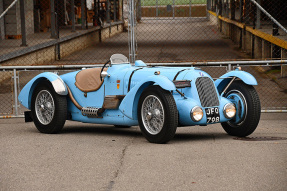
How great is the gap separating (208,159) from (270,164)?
2.13 feet

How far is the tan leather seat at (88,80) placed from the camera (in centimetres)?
848

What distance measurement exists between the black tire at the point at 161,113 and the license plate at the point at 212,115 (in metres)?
0.50

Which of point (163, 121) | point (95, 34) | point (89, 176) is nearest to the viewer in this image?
point (89, 176)

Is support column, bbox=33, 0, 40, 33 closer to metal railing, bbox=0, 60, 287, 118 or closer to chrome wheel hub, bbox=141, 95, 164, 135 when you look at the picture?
metal railing, bbox=0, 60, 287, 118

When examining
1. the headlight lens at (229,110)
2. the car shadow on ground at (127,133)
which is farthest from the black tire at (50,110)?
the headlight lens at (229,110)

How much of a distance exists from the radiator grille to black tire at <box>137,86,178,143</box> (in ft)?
1.65

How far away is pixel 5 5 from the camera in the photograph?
71.7 ft

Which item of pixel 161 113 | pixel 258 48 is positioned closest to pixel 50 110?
pixel 161 113

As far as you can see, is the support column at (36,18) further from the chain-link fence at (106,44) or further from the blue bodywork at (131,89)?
the blue bodywork at (131,89)

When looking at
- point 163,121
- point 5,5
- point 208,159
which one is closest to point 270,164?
point 208,159

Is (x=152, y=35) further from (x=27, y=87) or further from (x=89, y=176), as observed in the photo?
(x=89, y=176)

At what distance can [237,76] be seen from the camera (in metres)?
7.96

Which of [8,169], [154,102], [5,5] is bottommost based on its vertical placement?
[8,169]

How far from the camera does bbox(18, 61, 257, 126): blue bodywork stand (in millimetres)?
7332
